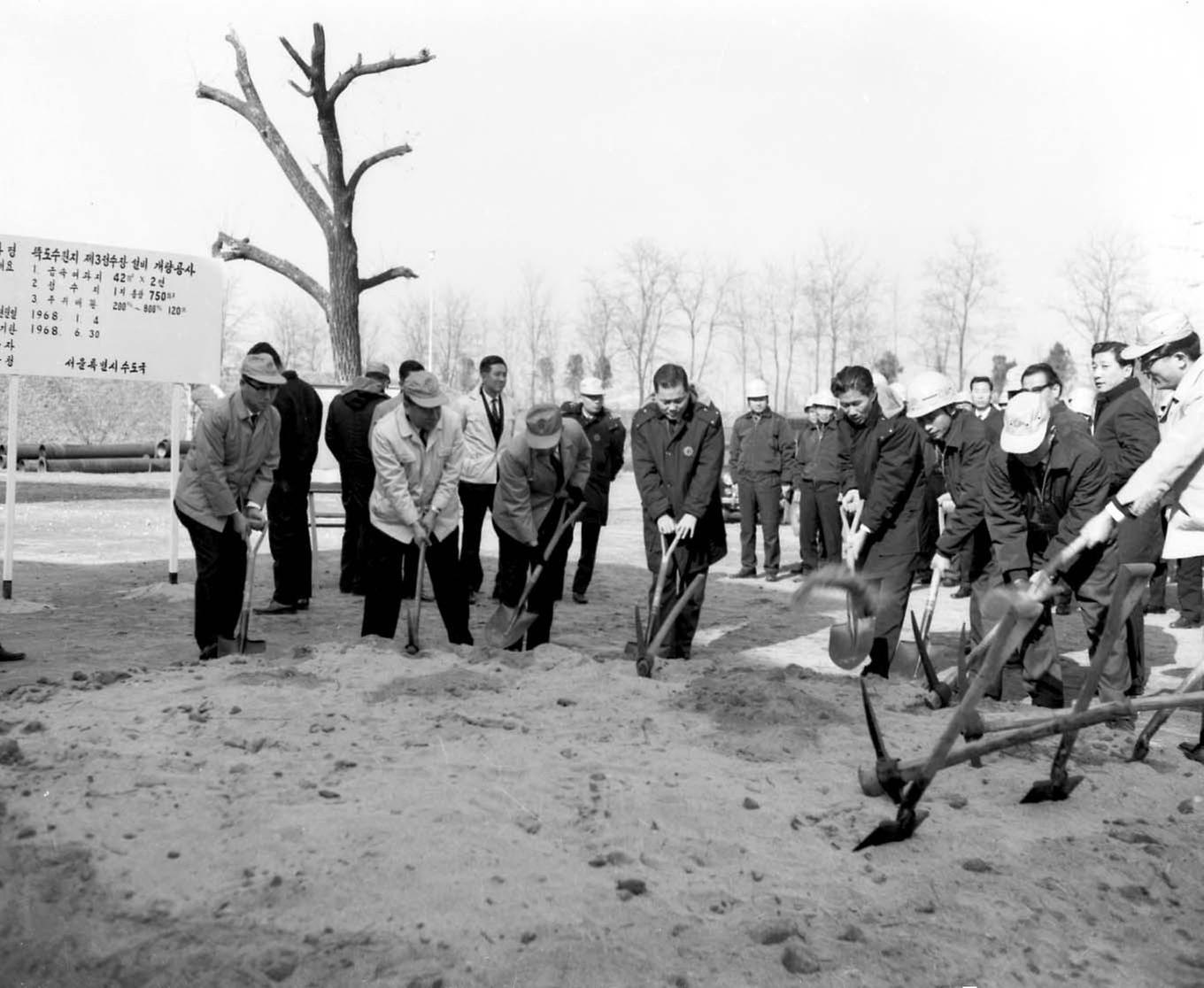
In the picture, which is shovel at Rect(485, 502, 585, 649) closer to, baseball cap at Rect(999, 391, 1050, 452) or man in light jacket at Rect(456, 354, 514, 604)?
man in light jacket at Rect(456, 354, 514, 604)

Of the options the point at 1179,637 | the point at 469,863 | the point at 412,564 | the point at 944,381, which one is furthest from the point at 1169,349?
the point at 412,564

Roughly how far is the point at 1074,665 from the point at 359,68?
43.9 ft

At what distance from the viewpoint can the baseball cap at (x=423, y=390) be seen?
6152 mm

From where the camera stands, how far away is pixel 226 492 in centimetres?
619

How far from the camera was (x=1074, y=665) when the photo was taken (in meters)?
7.00

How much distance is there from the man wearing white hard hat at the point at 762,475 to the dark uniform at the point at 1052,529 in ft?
17.6

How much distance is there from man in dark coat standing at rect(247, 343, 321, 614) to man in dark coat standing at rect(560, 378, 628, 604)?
187 centimetres

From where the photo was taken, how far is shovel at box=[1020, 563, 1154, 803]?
144 inches

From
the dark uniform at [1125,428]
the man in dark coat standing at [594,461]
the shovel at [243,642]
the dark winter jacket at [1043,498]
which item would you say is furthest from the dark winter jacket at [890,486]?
the shovel at [243,642]

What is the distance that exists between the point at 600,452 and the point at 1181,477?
518 cm

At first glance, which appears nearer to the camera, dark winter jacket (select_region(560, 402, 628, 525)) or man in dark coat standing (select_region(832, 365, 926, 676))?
man in dark coat standing (select_region(832, 365, 926, 676))

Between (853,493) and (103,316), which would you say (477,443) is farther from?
(103,316)

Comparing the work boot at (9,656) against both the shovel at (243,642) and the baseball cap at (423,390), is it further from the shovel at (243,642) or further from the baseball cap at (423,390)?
the baseball cap at (423,390)

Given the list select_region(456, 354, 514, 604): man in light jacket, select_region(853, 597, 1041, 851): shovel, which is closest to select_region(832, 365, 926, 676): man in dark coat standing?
select_region(853, 597, 1041, 851): shovel
